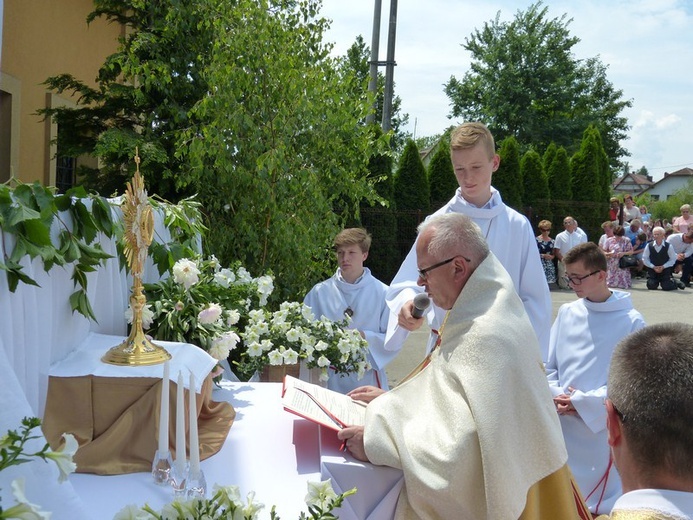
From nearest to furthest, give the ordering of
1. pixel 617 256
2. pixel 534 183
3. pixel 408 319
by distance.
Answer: pixel 408 319 → pixel 617 256 → pixel 534 183

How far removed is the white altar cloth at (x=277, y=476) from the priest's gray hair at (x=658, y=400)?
820mm

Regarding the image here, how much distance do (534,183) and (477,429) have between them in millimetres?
18728

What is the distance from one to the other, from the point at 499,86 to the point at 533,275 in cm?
3460

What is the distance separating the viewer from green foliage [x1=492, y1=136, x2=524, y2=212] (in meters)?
18.5

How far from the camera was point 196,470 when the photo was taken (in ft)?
Answer: 5.67

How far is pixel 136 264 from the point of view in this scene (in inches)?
92.9

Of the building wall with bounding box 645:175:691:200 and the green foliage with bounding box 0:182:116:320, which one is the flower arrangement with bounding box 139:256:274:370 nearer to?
the green foliage with bounding box 0:182:116:320

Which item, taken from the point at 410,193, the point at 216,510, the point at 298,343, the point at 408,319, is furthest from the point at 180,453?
the point at 410,193

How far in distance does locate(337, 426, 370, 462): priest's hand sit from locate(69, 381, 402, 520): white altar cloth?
0.09 ft

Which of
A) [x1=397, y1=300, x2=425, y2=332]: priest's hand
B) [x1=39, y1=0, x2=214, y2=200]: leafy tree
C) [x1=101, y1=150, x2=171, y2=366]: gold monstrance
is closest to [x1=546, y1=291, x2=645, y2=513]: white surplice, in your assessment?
[x1=397, y1=300, x2=425, y2=332]: priest's hand

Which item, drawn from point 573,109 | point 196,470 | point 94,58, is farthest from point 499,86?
point 196,470

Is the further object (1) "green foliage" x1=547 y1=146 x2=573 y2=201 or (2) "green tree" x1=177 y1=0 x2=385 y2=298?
(1) "green foliage" x1=547 y1=146 x2=573 y2=201

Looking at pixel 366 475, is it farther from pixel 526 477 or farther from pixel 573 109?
pixel 573 109

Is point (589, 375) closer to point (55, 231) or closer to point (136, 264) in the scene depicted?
point (136, 264)
